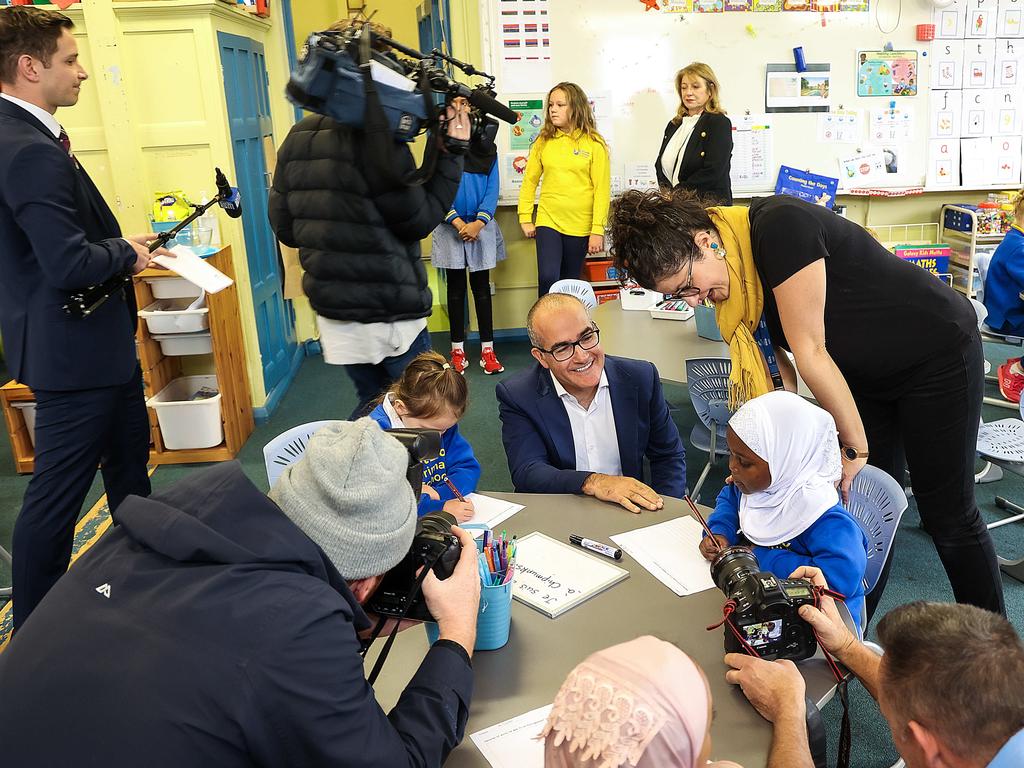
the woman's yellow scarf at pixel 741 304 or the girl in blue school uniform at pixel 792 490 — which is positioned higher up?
the woman's yellow scarf at pixel 741 304

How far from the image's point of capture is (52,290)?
93.7 inches

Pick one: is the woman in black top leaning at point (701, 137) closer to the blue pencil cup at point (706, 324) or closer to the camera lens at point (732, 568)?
the blue pencil cup at point (706, 324)

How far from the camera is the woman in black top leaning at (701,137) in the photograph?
4848mm

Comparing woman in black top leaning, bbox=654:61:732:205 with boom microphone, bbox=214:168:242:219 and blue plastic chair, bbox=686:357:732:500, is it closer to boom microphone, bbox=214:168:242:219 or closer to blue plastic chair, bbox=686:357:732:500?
blue plastic chair, bbox=686:357:732:500

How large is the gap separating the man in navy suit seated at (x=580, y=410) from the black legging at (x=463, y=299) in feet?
10.2

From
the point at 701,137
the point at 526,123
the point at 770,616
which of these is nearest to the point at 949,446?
the point at 770,616

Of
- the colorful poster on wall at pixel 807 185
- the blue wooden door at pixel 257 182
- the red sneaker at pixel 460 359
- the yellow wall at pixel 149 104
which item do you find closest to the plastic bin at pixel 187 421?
the blue wooden door at pixel 257 182

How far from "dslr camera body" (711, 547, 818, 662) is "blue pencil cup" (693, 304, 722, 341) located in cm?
216

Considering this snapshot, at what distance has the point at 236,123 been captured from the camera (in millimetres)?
4238

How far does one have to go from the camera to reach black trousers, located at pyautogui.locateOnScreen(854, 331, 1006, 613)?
1.96 meters

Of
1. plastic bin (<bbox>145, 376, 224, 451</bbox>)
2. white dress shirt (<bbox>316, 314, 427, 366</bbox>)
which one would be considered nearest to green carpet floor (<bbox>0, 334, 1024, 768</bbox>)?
plastic bin (<bbox>145, 376, 224, 451</bbox>)

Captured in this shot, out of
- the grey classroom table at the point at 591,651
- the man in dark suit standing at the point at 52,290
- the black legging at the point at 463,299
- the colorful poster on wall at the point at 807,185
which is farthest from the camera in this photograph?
the black legging at the point at 463,299

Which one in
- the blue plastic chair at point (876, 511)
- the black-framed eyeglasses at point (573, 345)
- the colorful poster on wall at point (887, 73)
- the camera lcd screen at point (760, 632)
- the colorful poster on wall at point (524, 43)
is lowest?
the blue plastic chair at point (876, 511)

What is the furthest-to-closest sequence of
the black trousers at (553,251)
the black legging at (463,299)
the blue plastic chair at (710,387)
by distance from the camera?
the black legging at (463,299) < the black trousers at (553,251) < the blue plastic chair at (710,387)
